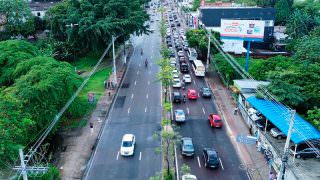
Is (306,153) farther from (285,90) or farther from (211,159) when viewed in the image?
(285,90)

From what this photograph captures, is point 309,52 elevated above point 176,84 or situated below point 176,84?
above

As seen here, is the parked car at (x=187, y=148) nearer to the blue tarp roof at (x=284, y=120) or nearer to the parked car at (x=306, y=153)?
the blue tarp roof at (x=284, y=120)

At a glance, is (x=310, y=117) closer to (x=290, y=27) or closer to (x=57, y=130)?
(x=57, y=130)

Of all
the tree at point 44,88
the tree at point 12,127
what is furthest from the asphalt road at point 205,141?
the tree at point 12,127

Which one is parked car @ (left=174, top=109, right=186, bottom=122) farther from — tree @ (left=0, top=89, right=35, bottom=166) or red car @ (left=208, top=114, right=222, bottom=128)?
tree @ (left=0, top=89, right=35, bottom=166)

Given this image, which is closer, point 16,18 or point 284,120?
point 284,120

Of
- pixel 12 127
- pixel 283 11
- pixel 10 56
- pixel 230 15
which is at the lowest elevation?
pixel 12 127

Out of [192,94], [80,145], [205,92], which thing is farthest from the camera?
[205,92]

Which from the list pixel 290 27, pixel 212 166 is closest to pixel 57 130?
pixel 212 166

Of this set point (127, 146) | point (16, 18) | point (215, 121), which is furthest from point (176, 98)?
point (16, 18)
